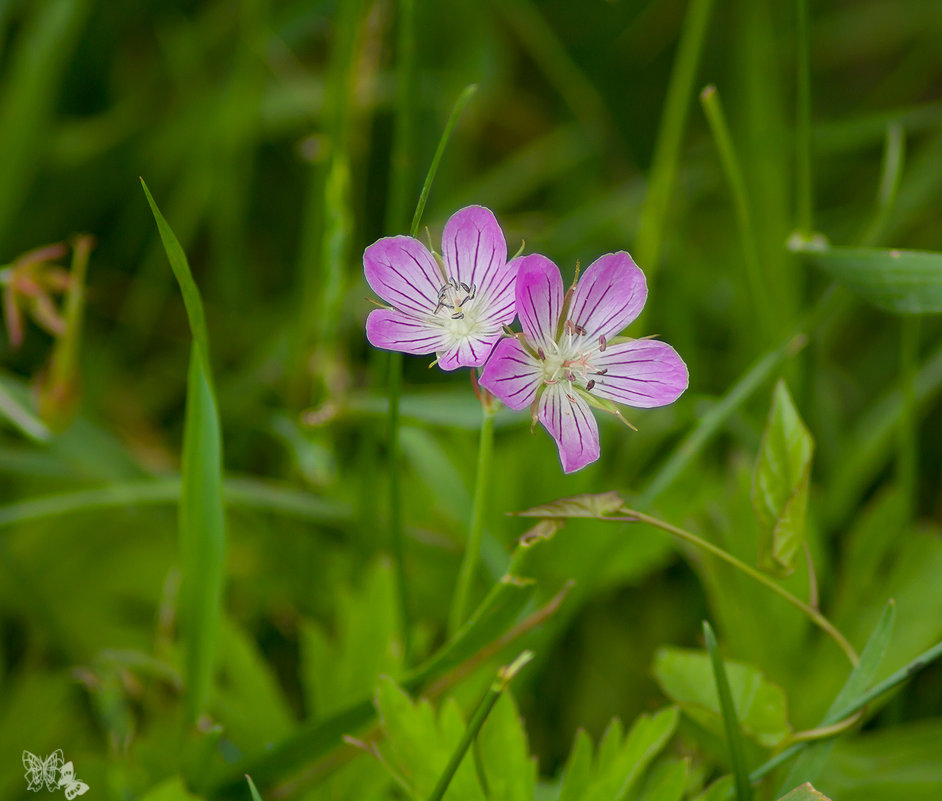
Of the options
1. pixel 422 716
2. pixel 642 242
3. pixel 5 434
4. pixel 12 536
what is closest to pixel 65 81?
pixel 5 434

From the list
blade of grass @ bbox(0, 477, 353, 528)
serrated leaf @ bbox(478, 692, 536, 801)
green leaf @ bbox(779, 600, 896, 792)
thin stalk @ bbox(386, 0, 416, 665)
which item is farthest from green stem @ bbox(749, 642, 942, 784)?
blade of grass @ bbox(0, 477, 353, 528)

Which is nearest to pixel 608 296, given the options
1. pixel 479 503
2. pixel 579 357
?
pixel 579 357

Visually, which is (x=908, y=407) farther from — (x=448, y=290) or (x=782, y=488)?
(x=448, y=290)

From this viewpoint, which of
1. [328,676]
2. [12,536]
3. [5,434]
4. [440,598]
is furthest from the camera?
[5,434]

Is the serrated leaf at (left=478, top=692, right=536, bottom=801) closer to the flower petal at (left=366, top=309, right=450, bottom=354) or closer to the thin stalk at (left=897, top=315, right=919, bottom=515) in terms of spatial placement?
the flower petal at (left=366, top=309, right=450, bottom=354)

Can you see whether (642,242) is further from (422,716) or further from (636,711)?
(422,716)

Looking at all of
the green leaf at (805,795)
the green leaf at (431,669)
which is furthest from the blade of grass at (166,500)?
the green leaf at (805,795)
